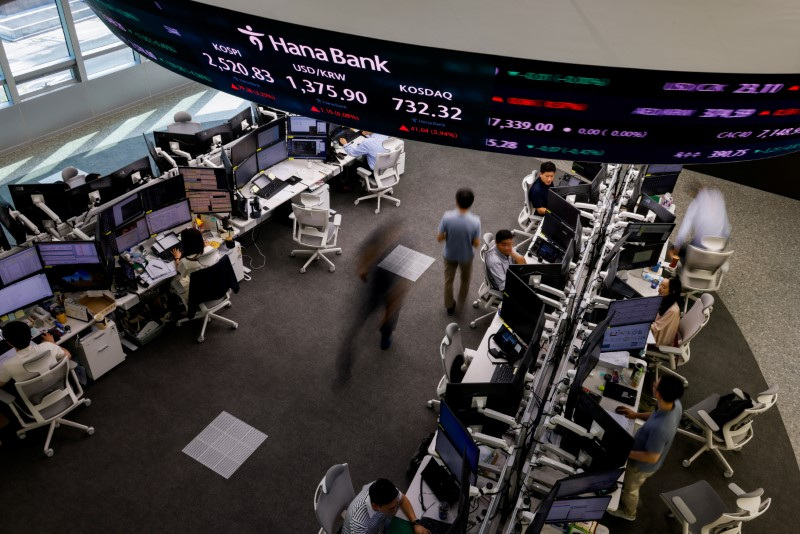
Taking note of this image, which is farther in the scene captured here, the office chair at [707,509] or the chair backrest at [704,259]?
the chair backrest at [704,259]

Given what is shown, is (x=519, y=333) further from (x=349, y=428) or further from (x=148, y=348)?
(x=148, y=348)

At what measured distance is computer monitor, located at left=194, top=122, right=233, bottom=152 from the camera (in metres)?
7.55

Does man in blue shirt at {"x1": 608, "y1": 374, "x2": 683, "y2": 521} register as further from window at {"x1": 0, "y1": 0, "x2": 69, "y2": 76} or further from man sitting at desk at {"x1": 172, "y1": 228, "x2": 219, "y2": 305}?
window at {"x1": 0, "y1": 0, "x2": 69, "y2": 76}

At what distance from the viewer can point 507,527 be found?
4.08m

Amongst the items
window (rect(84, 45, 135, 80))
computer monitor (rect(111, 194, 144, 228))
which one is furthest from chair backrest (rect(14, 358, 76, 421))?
window (rect(84, 45, 135, 80))

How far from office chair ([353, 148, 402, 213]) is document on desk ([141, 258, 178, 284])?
10.1ft

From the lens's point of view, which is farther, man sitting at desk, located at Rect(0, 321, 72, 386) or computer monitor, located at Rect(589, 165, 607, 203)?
computer monitor, located at Rect(589, 165, 607, 203)

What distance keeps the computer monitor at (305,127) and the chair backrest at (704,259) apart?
462 centimetres

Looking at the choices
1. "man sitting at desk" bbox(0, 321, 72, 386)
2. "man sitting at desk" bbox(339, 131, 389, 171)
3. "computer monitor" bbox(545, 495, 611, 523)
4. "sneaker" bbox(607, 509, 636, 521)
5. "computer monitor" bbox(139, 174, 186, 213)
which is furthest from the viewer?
"man sitting at desk" bbox(339, 131, 389, 171)

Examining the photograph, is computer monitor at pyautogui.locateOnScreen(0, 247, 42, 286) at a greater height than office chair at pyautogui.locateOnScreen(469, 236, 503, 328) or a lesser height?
greater

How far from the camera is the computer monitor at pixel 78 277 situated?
5.88m

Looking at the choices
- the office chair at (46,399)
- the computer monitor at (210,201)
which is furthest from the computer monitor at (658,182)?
the office chair at (46,399)

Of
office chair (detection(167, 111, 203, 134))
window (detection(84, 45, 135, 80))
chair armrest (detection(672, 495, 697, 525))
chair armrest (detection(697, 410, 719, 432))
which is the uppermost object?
office chair (detection(167, 111, 203, 134))

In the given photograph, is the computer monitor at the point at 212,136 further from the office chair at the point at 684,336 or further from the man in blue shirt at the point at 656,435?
the man in blue shirt at the point at 656,435
